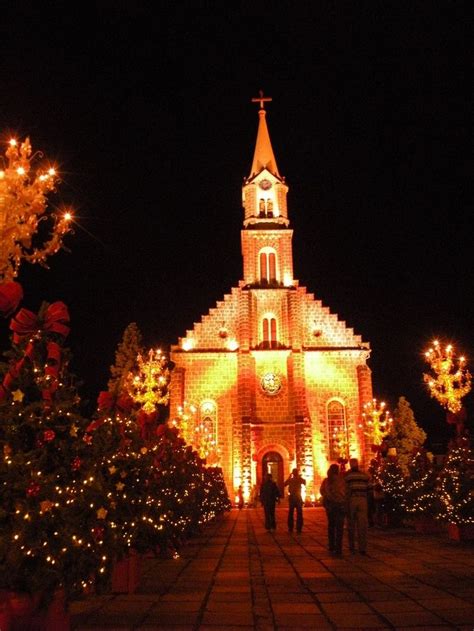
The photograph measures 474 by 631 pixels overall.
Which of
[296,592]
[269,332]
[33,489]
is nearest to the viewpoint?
[33,489]

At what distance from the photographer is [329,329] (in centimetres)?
3975

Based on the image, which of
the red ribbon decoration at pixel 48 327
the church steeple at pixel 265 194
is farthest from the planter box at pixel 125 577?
the church steeple at pixel 265 194

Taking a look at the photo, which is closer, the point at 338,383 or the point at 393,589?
the point at 393,589

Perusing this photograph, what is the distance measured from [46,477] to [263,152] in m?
42.4

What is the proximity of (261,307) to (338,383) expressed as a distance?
7.08 m

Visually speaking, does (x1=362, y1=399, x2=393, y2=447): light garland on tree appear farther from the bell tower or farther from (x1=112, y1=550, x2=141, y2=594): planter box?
(x1=112, y1=550, x2=141, y2=594): planter box

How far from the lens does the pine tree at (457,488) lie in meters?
13.9

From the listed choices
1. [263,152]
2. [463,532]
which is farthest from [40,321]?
[263,152]

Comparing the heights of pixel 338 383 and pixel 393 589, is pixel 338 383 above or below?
above

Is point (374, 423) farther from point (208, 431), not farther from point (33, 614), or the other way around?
point (33, 614)

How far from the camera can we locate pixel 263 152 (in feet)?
149

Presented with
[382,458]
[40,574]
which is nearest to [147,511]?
[40,574]

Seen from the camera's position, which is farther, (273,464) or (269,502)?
(273,464)

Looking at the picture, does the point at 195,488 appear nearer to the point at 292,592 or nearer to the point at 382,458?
the point at 292,592
